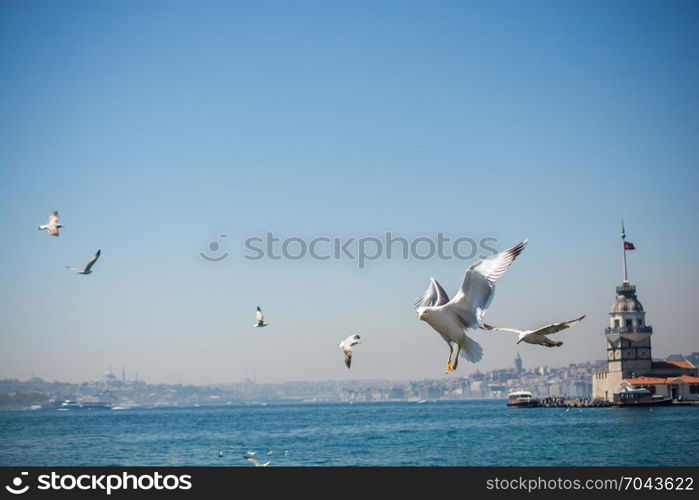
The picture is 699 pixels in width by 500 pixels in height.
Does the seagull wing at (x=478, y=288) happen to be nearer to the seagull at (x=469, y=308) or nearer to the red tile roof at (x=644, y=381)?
the seagull at (x=469, y=308)

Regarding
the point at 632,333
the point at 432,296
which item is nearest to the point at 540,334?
the point at 432,296

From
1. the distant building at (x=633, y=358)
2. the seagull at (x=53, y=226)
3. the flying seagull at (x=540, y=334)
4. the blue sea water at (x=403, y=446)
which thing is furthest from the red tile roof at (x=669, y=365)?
the flying seagull at (x=540, y=334)

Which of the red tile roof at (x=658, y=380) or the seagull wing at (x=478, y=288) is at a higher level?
the seagull wing at (x=478, y=288)

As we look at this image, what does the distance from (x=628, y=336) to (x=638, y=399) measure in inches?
266

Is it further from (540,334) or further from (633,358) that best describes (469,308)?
(633,358)

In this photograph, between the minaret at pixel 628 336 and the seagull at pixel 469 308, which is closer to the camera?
the seagull at pixel 469 308

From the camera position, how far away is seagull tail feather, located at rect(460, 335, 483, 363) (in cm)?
1533

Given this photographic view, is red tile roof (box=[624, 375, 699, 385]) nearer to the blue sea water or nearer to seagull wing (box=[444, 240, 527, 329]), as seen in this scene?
the blue sea water

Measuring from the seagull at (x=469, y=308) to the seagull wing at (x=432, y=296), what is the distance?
0.53 meters

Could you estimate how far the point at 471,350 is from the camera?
15391 mm

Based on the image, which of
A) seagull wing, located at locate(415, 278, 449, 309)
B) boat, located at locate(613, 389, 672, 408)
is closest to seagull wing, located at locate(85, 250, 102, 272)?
seagull wing, located at locate(415, 278, 449, 309)

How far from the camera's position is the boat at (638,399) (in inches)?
3708
